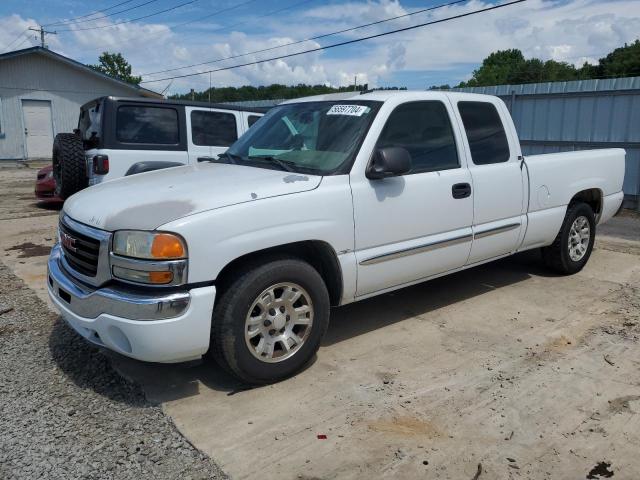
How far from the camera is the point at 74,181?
725 centimetres

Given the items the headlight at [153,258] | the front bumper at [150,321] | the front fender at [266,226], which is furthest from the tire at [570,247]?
the headlight at [153,258]

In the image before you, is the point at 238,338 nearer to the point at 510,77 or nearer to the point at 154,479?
the point at 154,479

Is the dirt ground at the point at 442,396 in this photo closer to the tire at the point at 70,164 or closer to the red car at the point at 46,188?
the tire at the point at 70,164

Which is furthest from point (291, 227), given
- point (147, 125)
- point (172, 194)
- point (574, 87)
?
point (574, 87)

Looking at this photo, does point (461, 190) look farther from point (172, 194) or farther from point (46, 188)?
point (46, 188)

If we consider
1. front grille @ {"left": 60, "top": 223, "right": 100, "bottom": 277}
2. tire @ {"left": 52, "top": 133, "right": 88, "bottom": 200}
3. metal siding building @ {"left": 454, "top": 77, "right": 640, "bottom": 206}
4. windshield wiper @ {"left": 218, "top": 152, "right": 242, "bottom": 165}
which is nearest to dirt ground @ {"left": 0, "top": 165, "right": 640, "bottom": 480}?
front grille @ {"left": 60, "top": 223, "right": 100, "bottom": 277}

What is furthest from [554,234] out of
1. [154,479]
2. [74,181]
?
[74,181]

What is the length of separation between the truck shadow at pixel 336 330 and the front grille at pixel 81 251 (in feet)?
2.51

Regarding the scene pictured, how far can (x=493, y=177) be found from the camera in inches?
190

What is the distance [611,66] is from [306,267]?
6175 cm

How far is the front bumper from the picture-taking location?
10.1ft

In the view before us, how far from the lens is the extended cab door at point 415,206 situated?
155 inches

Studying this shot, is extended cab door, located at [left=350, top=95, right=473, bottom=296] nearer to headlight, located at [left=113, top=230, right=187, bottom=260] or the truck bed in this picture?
the truck bed

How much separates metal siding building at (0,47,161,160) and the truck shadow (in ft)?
75.1
